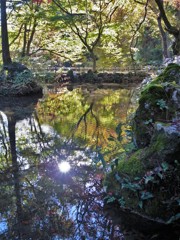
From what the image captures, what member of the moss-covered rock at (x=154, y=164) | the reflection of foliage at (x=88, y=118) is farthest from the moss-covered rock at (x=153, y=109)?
the reflection of foliage at (x=88, y=118)

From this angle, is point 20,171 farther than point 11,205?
Yes

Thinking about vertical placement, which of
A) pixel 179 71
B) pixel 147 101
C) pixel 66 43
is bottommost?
pixel 147 101

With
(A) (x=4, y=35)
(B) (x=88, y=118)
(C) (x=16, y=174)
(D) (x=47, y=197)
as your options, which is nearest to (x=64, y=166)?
(C) (x=16, y=174)

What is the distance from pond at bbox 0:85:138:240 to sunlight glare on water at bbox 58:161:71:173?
0.04ft

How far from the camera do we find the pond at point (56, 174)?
8.54ft

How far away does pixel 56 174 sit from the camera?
12.3 ft

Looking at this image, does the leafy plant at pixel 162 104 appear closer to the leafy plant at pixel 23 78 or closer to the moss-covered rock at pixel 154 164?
the moss-covered rock at pixel 154 164

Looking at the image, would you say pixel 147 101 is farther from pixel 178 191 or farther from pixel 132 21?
pixel 132 21

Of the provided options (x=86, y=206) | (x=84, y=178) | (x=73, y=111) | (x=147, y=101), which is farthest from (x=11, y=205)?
(x=73, y=111)

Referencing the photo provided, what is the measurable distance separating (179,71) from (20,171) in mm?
2395

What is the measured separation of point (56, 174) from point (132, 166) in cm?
117

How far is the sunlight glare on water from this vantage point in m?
3.86

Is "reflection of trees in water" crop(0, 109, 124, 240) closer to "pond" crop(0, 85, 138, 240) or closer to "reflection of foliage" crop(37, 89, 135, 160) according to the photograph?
"pond" crop(0, 85, 138, 240)

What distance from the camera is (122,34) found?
19.9 m
